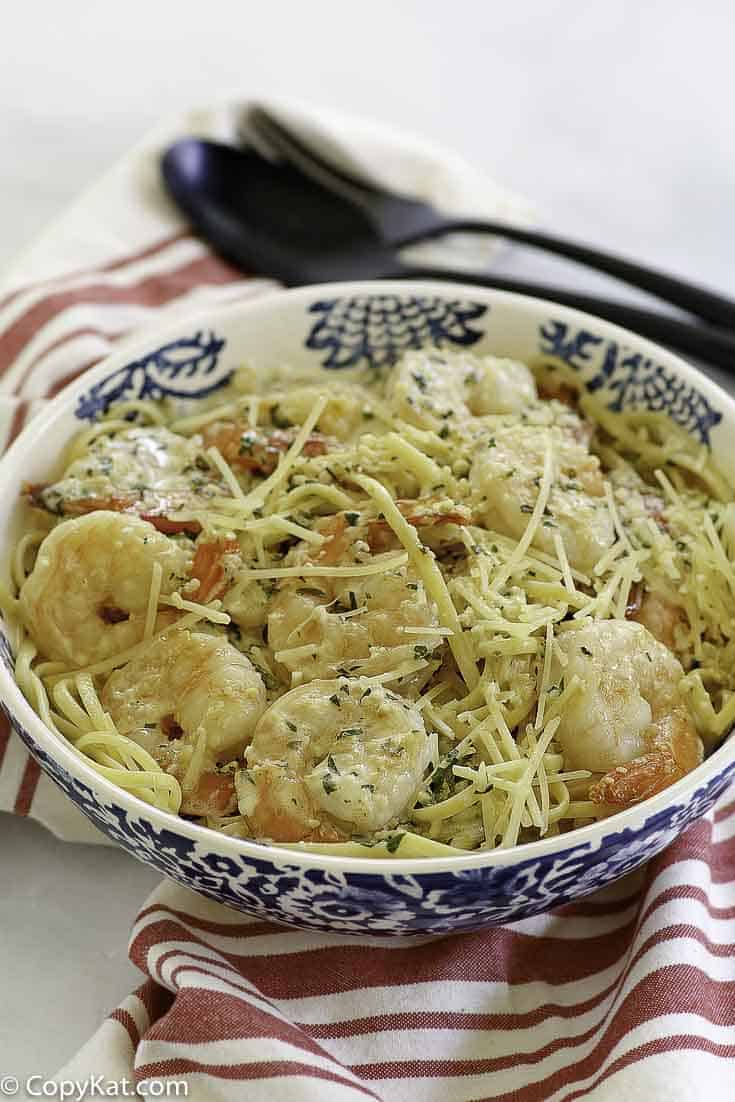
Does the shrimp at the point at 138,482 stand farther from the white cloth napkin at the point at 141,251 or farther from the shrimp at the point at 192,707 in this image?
the white cloth napkin at the point at 141,251

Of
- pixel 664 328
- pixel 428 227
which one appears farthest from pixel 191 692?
pixel 428 227

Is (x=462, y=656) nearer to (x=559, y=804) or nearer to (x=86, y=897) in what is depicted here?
(x=559, y=804)

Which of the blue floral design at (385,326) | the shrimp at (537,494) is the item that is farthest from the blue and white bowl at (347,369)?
the shrimp at (537,494)

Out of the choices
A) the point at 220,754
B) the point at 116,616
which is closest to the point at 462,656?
the point at 220,754

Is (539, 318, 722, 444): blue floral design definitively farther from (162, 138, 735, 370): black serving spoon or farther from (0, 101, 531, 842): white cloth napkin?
(0, 101, 531, 842): white cloth napkin

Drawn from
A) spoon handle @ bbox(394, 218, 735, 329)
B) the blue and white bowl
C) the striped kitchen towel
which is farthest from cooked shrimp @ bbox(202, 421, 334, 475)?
spoon handle @ bbox(394, 218, 735, 329)
